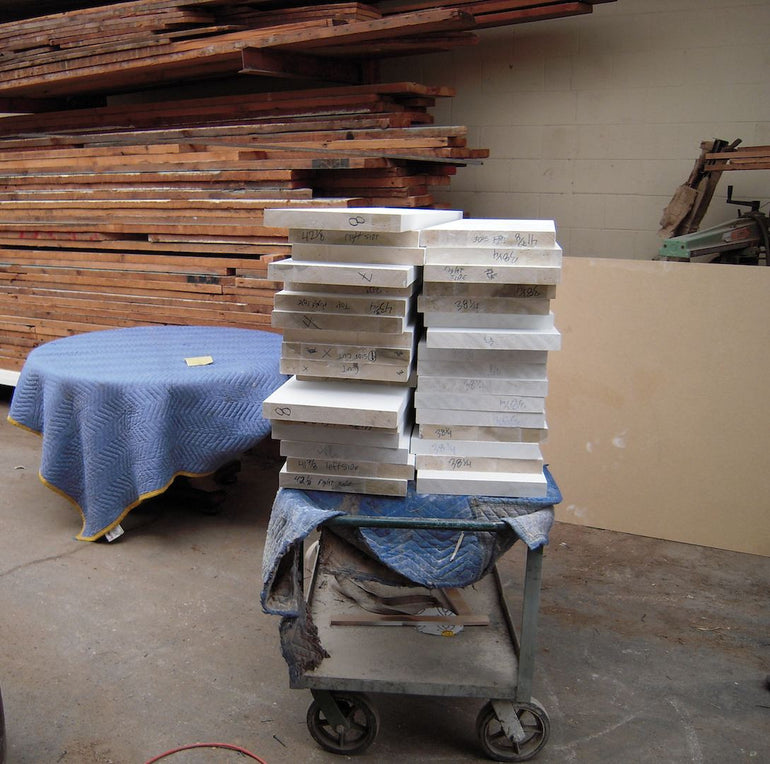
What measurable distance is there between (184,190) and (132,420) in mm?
1632

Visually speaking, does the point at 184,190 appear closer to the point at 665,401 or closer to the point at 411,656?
the point at 665,401

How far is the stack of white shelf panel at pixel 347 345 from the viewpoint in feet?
7.05

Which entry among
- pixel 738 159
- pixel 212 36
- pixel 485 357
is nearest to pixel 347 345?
pixel 485 357

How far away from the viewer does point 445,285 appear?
2211 millimetres

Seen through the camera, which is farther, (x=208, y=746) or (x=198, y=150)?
(x=198, y=150)

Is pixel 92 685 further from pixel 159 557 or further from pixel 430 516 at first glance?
pixel 430 516

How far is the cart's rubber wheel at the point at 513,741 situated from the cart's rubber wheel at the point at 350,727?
317 mm

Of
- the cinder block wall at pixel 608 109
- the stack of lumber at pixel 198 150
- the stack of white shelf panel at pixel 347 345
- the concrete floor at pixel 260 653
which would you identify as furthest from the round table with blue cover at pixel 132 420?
the cinder block wall at pixel 608 109

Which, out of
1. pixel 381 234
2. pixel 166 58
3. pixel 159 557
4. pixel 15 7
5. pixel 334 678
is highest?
pixel 15 7

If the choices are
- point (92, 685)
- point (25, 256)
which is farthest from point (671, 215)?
point (25, 256)

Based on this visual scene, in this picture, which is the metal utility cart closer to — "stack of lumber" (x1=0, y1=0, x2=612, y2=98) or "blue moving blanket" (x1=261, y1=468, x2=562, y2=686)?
"blue moving blanket" (x1=261, y1=468, x2=562, y2=686)

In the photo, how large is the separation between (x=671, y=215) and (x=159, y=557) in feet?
9.35

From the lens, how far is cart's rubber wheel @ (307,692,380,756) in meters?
2.39

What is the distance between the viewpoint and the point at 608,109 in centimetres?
439
